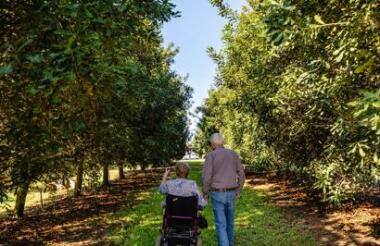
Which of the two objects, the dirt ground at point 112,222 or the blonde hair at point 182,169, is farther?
the dirt ground at point 112,222

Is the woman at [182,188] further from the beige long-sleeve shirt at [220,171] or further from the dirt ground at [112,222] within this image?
the dirt ground at [112,222]

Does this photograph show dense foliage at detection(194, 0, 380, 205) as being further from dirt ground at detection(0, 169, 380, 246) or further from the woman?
the woman

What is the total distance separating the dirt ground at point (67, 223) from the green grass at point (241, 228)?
649mm

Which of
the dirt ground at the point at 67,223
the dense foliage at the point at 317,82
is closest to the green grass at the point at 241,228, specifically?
the dirt ground at the point at 67,223

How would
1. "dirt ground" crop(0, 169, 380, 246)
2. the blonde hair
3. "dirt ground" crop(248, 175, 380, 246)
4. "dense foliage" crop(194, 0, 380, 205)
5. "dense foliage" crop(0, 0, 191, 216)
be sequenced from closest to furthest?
"dense foliage" crop(0, 0, 191, 216) → "dense foliage" crop(194, 0, 380, 205) → the blonde hair → "dirt ground" crop(248, 175, 380, 246) → "dirt ground" crop(0, 169, 380, 246)

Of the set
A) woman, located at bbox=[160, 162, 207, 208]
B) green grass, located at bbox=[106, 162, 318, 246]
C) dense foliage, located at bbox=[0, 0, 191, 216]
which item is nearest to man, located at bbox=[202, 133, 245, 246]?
woman, located at bbox=[160, 162, 207, 208]

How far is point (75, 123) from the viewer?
5.82m

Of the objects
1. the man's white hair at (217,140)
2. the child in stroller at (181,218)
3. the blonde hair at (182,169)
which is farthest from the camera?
the man's white hair at (217,140)

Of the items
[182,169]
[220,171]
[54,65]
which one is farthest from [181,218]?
[54,65]

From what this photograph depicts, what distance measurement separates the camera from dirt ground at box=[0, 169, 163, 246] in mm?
11925

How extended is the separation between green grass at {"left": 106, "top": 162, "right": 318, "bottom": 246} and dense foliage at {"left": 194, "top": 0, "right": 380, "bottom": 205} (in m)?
1.54

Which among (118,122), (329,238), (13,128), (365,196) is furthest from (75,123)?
(365,196)

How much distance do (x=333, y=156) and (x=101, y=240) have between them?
6.17m

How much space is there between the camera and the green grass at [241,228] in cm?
1027
